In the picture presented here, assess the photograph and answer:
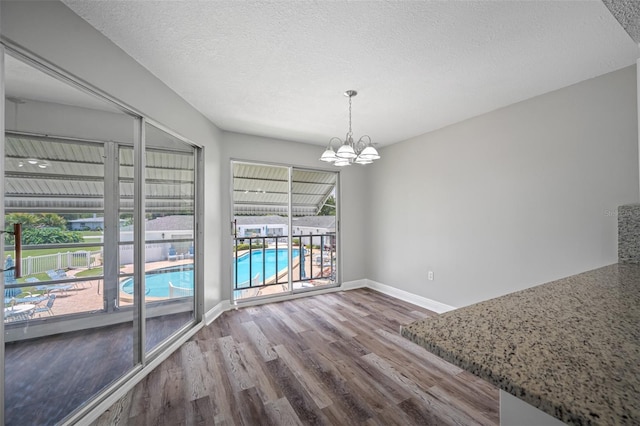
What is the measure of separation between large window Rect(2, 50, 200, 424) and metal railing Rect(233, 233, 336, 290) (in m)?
1.44

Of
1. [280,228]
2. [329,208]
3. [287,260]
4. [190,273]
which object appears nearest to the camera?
[190,273]

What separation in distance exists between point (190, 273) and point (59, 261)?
131 centimetres

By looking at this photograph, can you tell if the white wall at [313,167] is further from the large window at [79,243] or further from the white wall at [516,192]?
the large window at [79,243]

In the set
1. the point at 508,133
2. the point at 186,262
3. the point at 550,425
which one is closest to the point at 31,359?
the point at 186,262

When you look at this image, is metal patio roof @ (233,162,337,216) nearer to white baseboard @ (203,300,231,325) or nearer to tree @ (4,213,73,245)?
white baseboard @ (203,300,231,325)

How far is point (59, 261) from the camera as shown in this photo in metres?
1.70

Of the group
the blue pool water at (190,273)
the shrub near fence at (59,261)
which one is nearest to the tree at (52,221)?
the shrub near fence at (59,261)

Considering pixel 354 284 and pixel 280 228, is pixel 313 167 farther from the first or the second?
pixel 354 284

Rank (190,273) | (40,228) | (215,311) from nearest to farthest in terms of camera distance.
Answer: (40,228) → (190,273) → (215,311)

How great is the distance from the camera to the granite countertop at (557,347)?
14.1 inches

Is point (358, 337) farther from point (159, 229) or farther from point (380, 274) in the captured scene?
point (159, 229)

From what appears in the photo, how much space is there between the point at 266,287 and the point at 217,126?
269cm

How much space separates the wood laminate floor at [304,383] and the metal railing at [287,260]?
4.02ft

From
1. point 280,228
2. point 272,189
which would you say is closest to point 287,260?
point 280,228
